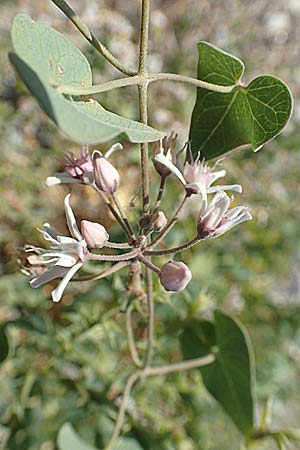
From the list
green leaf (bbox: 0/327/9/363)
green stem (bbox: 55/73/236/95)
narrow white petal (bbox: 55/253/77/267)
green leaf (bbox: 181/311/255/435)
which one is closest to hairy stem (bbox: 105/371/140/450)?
green leaf (bbox: 181/311/255/435)

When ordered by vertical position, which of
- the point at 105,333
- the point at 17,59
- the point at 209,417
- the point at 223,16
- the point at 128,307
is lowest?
the point at 209,417

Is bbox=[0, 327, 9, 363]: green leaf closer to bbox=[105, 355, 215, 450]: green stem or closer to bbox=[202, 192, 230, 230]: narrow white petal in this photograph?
bbox=[105, 355, 215, 450]: green stem

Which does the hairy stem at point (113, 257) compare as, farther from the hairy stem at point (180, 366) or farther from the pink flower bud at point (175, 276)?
the hairy stem at point (180, 366)

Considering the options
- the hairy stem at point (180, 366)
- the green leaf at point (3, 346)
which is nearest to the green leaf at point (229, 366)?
the hairy stem at point (180, 366)

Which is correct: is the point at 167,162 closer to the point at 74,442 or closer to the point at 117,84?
the point at 117,84

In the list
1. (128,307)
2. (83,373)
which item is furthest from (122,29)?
(128,307)

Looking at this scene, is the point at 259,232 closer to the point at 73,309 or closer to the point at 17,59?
the point at 73,309
